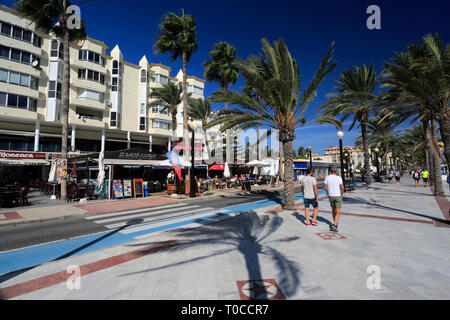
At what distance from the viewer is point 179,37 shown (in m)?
19.2

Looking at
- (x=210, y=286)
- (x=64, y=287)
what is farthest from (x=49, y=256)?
(x=210, y=286)

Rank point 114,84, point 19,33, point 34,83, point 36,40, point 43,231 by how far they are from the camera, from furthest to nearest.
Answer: point 114,84
point 36,40
point 34,83
point 19,33
point 43,231

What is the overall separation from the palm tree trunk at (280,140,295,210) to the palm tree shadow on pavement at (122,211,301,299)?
1547mm

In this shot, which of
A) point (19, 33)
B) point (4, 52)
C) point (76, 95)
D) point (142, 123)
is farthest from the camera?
point (142, 123)

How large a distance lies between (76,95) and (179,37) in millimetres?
18973

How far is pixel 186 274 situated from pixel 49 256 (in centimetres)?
369

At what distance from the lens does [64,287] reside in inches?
134

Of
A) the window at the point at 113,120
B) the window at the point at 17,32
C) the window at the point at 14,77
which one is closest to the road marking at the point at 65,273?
the window at the point at 14,77

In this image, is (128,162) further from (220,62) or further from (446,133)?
(220,62)

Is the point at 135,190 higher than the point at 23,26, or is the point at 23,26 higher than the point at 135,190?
the point at 23,26

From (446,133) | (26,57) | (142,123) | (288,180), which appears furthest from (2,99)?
(446,133)

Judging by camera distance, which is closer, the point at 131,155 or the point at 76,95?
the point at 131,155
